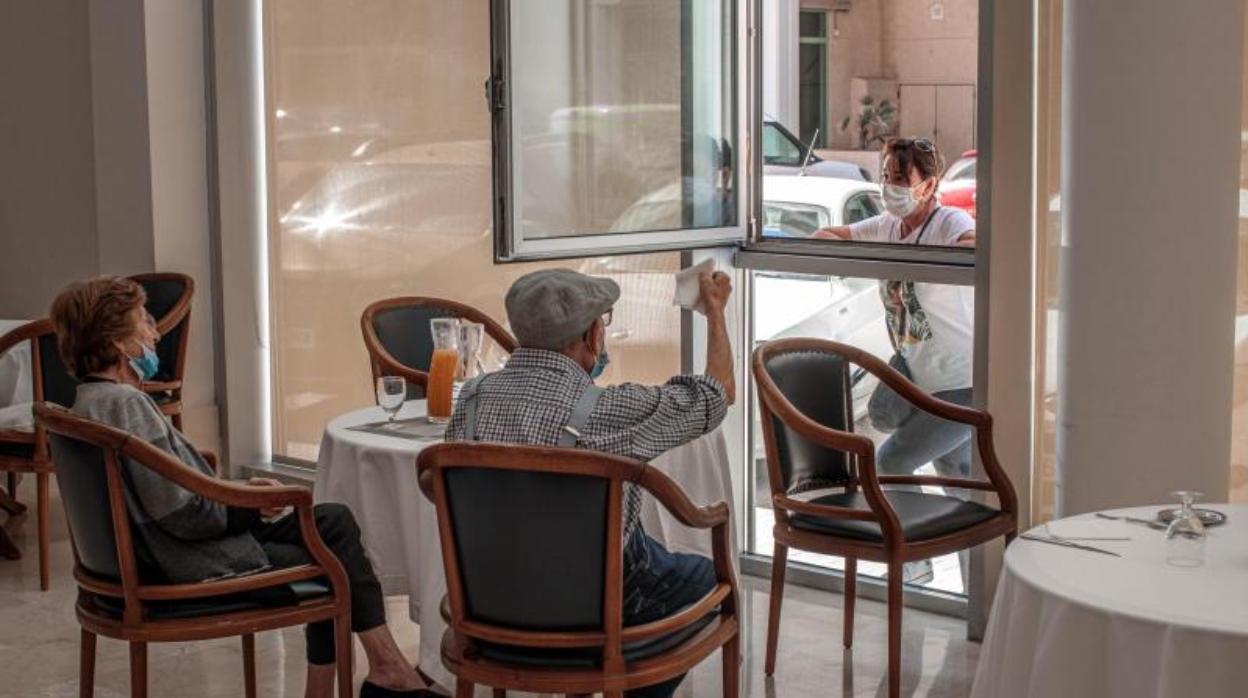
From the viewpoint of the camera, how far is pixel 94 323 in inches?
154

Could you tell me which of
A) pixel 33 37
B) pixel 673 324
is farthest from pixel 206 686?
pixel 33 37

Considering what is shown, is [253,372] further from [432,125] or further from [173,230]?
[432,125]

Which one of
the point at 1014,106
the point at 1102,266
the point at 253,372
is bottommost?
the point at 253,372

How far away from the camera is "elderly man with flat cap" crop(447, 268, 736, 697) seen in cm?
353

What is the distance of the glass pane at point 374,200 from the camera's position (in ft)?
21.2

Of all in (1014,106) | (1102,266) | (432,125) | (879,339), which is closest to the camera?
(1102,266)

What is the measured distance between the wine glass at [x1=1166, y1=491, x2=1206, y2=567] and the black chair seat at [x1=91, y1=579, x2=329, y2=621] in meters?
1.82

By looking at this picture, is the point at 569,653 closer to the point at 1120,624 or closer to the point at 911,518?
the point at 1120,624

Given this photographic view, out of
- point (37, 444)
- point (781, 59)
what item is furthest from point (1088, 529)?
point (37, 444)

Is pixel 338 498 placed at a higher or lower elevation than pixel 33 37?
lower

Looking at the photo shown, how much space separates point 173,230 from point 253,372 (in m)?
0.63

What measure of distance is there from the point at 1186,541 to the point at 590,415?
115cm

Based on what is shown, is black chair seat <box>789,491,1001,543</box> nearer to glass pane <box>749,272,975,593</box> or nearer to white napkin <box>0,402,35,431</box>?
glass pane <box>749,272,975,593</box>

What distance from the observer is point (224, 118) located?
691cm
